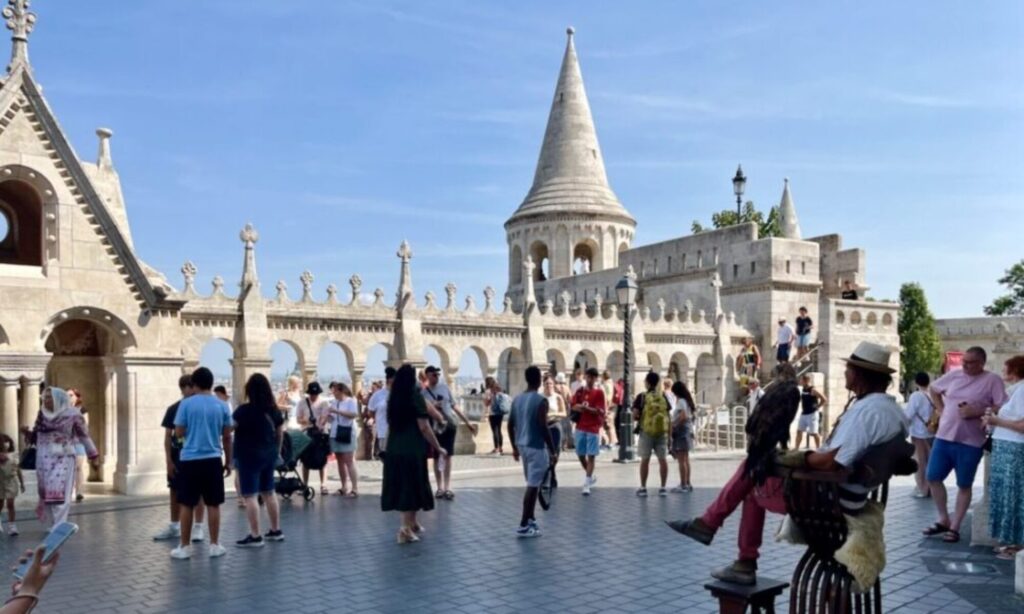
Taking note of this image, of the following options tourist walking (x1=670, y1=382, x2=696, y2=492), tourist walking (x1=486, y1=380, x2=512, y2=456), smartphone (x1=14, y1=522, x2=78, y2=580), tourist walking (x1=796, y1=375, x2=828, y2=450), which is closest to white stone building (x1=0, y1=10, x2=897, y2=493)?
tourist walking (x1=486, y1=380, x2=512, y2=456)

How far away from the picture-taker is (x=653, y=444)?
11.2 meters

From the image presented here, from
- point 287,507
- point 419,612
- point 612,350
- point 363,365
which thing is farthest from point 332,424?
point 612,350

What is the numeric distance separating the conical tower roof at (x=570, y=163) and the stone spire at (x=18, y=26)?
32.3m

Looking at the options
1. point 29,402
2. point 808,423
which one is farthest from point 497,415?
point 29,402

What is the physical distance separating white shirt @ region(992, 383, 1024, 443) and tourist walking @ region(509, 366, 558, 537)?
421 centimetres

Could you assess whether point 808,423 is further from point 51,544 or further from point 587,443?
point 51,544

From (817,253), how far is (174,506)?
2865cm

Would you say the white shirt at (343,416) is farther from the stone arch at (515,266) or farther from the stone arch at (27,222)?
the stone arch at (515,266)

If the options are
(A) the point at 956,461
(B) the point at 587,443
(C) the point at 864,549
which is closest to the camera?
(C) the point at 864,549

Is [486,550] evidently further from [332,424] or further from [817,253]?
[817,253]

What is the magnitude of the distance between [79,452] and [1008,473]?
29.7 ft

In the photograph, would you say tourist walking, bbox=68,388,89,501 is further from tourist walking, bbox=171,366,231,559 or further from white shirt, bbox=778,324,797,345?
white shirt, bbox=778,324,797,345

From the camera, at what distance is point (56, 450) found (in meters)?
8.45

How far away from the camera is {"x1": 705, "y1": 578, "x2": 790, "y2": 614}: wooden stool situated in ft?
14.1
